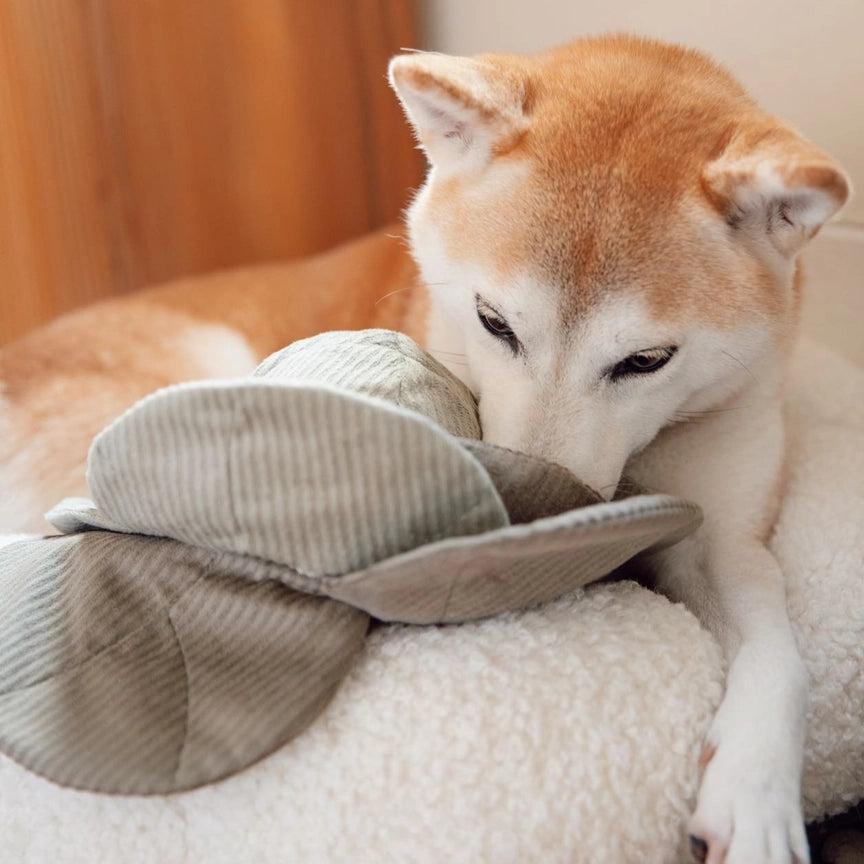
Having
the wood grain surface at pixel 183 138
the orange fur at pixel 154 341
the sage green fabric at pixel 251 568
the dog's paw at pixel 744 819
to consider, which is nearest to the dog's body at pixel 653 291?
the dog's paw at pixel 744 819

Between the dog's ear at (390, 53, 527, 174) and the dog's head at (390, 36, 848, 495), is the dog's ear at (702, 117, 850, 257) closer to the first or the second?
the dog's head at (390, 36, 848, 495)

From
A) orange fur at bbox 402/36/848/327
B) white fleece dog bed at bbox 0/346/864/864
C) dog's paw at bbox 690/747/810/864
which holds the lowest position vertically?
dog's paw at bbox 690/747/810/864

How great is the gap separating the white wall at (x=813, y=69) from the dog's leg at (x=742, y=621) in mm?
500

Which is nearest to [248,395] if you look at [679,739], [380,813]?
[380,813]

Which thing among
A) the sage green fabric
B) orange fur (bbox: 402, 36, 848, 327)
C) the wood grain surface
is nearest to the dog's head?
orange fur (bbox: 402, 36, 848, 327)

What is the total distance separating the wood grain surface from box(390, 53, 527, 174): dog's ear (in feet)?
3.09

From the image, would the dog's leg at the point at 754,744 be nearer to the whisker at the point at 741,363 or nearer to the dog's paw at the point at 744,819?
the dog's paw at the point at 744,819

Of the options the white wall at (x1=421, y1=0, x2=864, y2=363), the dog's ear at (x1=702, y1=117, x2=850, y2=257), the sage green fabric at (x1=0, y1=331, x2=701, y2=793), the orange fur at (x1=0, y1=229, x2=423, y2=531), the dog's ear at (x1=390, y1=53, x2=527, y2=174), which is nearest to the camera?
the sage green fabric at (x1=0, y1=331, x2=701, y2=793)

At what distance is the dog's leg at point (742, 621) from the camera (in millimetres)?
732

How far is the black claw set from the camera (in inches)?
28.8

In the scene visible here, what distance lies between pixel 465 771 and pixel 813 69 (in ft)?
4.24

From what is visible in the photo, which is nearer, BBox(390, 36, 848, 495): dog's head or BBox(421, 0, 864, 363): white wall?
BBox(390, 36, 848, 495): dog's head

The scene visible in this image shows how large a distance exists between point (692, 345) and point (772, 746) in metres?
0.40

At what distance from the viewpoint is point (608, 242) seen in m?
0.91
